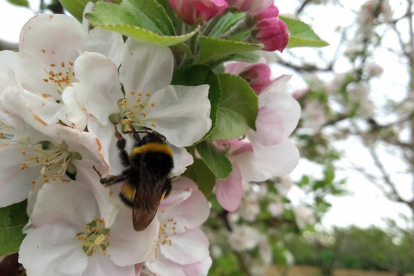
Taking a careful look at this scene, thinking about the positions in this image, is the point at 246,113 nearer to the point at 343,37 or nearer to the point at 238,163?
the point at 238,163

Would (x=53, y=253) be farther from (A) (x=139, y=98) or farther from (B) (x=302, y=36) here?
(B) (x=302, y=36)

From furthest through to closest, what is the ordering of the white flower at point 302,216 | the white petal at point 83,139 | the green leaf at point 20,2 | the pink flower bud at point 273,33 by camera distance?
the white flower at point 302,216 → the green leaf at point 20,2 → the pink flower bud at point 273,33 → the white petal at point 83,139

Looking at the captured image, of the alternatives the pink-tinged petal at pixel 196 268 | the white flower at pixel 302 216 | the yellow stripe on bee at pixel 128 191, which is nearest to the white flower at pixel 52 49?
the yellow stripe on bee at pixel 128 191

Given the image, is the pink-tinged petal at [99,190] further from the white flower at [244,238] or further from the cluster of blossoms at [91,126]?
the white flower at [244,238]

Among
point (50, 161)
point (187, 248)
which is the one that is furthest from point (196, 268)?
point (50, 161)

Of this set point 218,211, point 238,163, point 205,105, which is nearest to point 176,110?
point 205,105

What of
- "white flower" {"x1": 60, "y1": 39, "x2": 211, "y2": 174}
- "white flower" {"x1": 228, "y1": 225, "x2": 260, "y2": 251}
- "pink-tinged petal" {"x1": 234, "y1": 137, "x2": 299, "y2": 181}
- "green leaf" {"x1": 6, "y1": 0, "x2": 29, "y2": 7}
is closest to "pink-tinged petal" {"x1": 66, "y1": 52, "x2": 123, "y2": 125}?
"white flower" {"x1": 60, "y1": 39, "x2": 211, "y2": 174}

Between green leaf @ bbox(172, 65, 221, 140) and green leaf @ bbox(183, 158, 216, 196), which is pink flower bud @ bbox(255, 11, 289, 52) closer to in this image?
green leaf @ bbox(172, 65, 221, 140)
